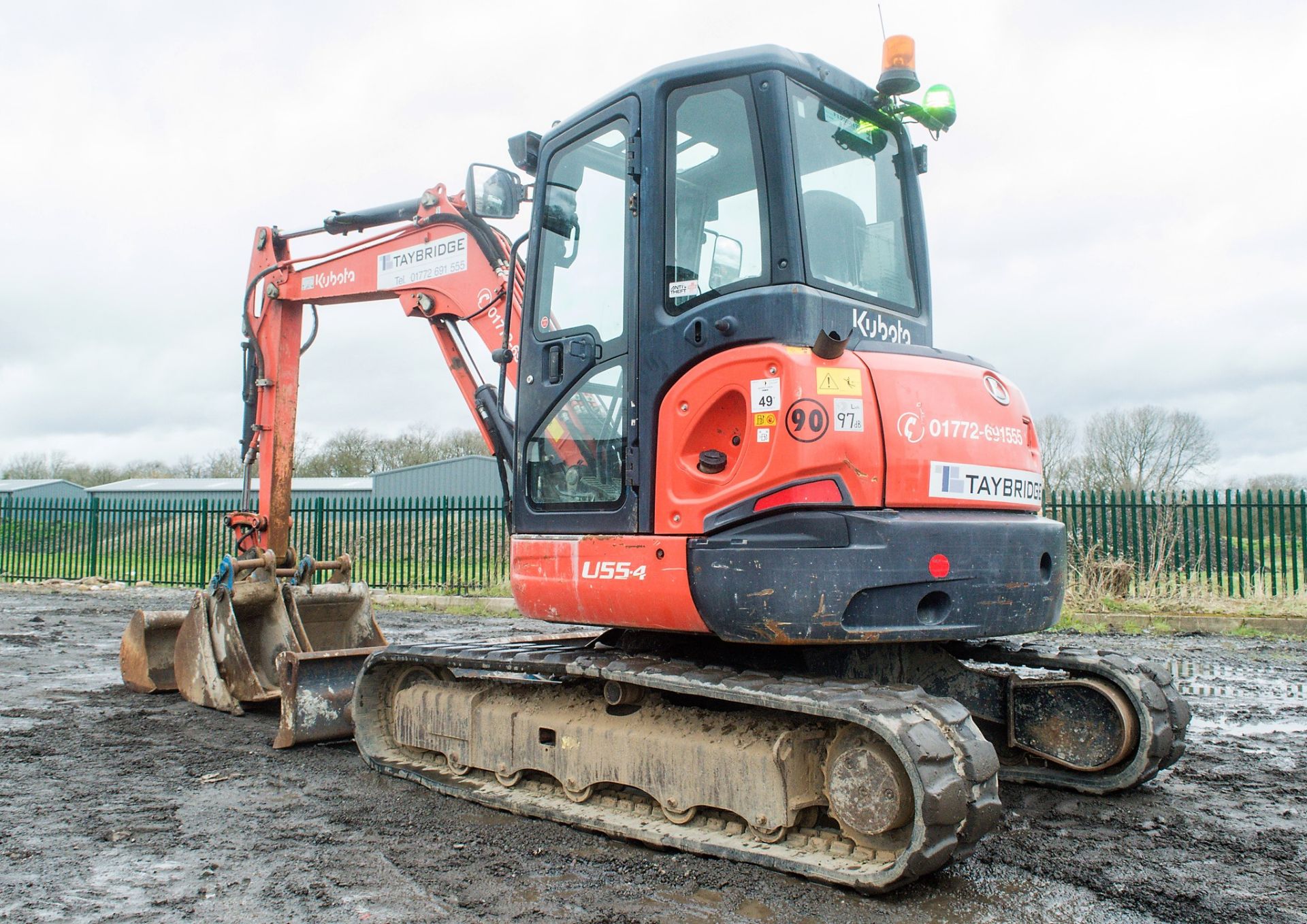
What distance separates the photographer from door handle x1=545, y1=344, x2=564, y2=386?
4488mm

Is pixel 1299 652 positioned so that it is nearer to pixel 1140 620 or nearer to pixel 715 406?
pixel 1140 620

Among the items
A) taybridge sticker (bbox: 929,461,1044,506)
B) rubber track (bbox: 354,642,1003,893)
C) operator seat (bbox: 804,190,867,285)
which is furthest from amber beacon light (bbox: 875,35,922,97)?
rubber track (bbox: 354,642,1003,893)

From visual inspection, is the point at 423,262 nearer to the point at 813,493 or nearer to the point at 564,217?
the point at 564,217

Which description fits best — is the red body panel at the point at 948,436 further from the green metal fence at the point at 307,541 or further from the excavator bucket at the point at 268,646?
the green metal fence at the point at 307,541

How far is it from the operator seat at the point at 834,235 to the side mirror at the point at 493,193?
169cm

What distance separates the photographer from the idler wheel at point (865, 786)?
3.32 meters

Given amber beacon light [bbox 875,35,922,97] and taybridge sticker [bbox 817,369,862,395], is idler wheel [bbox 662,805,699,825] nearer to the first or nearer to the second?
taybridge sticker [bbox 817,369,862,395]

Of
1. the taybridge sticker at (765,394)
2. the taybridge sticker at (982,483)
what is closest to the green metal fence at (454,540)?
the taybridge sticker at (982,483)

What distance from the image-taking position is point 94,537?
68.2 feet

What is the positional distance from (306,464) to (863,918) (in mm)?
50766

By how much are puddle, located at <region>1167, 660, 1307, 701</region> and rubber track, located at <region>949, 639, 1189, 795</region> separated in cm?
246

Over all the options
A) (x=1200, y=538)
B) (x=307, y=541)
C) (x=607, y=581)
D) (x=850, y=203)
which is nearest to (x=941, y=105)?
(x=850, y=203)

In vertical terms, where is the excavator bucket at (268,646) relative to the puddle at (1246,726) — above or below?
above

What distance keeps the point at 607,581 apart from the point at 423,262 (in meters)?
3.20
